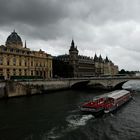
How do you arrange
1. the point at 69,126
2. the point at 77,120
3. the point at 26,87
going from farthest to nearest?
1. the point at 26,87
2. the point at 77,120
3. the point at 69,126

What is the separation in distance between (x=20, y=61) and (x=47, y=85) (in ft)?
52.5

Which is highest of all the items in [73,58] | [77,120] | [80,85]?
[73,58]

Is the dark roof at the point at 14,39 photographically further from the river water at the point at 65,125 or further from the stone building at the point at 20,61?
the river water at the point at 65,125

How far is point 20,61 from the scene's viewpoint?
8425cm

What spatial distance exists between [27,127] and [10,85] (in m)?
32.3

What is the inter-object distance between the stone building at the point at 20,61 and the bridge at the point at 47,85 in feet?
29.5

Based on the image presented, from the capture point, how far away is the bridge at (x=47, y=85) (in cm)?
6003

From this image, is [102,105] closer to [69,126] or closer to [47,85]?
[69,126]

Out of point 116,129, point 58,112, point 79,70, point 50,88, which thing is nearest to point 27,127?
point 58,112

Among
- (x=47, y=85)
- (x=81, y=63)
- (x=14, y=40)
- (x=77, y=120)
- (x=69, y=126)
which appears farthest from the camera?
(x=81, y=63)

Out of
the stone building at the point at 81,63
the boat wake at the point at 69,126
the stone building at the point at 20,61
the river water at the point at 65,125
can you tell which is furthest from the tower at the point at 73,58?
the boat wake at the point at 69,126

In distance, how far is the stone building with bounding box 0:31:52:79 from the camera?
259ft

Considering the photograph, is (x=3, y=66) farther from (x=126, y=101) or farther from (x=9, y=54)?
(x=126, y=101)

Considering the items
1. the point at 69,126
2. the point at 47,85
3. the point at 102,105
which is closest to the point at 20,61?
the point at 47,85
